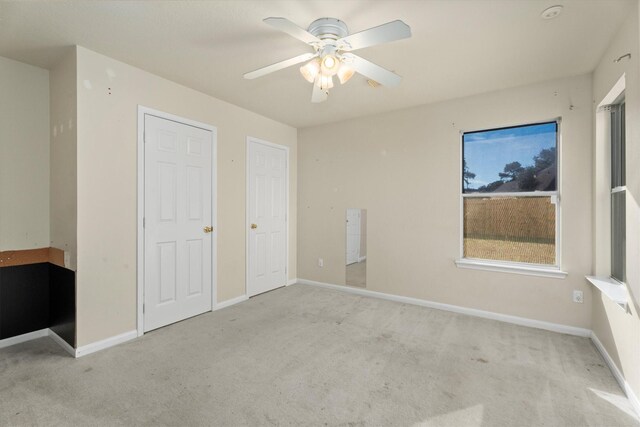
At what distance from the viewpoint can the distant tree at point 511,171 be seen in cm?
324

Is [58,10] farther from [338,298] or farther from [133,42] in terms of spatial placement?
[338,298]

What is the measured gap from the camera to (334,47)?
1.96 metres

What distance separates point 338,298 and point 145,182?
2671mm

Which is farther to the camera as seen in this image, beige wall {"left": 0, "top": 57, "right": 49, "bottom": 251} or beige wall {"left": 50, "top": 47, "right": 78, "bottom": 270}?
beige wall {"left": 0, "top": 57, "right": 49, "bottom": 251}

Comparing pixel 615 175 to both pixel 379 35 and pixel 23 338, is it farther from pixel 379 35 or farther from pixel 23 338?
pixel 23 338

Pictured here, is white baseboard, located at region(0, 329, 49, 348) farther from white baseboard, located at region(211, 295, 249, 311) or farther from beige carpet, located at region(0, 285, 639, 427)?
white baseboard, located at region(211, 295, 249, 311)

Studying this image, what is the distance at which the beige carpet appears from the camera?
1787 mm

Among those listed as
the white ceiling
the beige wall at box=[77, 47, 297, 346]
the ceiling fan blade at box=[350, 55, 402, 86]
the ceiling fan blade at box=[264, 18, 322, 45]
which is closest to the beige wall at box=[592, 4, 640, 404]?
the white ceiling

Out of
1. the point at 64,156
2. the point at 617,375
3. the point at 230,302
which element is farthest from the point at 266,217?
the point at 617,375

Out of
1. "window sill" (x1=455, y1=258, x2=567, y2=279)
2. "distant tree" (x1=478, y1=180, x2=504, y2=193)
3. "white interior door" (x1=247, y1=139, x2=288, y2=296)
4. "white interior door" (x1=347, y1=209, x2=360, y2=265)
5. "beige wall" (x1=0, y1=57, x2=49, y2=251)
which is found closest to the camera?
"beige wall" (x1=0, y1=57, x2=49, y2=251)

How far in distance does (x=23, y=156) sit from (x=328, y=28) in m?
2.88

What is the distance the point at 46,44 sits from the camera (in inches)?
94.0

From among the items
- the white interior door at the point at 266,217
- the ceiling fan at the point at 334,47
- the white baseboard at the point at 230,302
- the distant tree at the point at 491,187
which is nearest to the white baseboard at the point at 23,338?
the white baseboard at the point at 230,302

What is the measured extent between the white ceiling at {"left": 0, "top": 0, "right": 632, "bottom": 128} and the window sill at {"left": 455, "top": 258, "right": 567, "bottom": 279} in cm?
190
